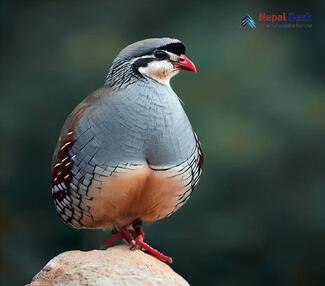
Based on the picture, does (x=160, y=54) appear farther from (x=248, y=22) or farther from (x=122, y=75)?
(x=248, y=22)

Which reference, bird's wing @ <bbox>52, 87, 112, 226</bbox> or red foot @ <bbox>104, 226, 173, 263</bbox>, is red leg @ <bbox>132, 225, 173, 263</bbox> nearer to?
red foot @ <bbox>104, 226, 173, 263</bbox>

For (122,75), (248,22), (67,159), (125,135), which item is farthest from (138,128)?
(248,22)

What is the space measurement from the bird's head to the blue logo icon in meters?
2.64

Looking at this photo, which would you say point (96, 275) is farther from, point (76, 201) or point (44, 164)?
point (44, 164)

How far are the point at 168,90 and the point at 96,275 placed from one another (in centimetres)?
83

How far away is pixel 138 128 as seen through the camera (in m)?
3.93

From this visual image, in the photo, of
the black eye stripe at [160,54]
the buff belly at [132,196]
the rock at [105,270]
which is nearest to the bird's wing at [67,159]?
the buff belly at [132,196]

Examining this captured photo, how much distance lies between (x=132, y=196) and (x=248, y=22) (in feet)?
9.49

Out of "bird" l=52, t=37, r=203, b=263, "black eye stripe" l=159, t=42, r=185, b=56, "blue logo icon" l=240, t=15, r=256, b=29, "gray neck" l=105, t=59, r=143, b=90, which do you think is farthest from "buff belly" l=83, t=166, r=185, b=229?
"blue logo icon" l=240, t=15, r=256, b=29

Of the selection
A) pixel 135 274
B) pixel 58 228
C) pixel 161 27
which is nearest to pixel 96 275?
pixel 135 274

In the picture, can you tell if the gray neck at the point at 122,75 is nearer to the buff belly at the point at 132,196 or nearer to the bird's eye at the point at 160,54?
the bird's eye at the point at 160,54

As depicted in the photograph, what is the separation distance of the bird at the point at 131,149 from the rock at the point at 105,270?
0.21m

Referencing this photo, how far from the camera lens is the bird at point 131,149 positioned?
12.9ft

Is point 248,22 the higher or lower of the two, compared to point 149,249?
higher
